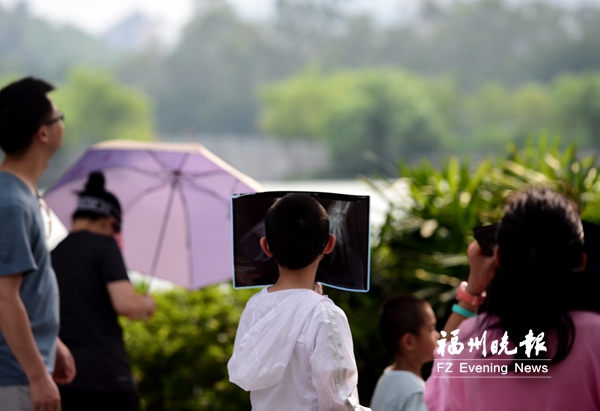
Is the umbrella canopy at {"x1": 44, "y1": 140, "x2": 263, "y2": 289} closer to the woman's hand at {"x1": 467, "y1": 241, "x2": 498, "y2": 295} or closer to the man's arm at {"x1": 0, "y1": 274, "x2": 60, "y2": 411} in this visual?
the man's arm at {"x1": 0, "y1": 274, "x2": 60, "y2": 411}

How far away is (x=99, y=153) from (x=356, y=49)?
123 ft

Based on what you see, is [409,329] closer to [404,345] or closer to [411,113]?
[404,345]

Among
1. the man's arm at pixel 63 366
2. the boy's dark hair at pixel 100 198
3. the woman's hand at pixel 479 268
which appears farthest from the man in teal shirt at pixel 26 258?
the woman's hand at pixel 479 268

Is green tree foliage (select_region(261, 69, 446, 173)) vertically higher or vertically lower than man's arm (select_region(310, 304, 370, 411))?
higher

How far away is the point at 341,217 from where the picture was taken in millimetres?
2197

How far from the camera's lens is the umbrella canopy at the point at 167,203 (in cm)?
385

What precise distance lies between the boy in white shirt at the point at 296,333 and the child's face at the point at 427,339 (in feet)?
3.68

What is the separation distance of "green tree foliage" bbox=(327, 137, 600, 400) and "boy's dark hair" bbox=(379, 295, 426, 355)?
1298 millimetres

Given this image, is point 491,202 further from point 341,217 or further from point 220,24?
point 220,24

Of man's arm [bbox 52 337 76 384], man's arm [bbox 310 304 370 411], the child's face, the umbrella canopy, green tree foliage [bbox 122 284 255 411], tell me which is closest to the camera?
man's arm [bbox 310 304 370 411]

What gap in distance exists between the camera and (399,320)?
3117 millimetres

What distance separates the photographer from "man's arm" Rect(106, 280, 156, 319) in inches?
123

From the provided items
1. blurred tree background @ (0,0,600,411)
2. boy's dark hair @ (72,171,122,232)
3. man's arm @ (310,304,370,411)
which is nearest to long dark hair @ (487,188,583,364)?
man's arm @ (310,304,370,411)

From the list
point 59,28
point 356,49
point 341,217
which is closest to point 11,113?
point 341,217
